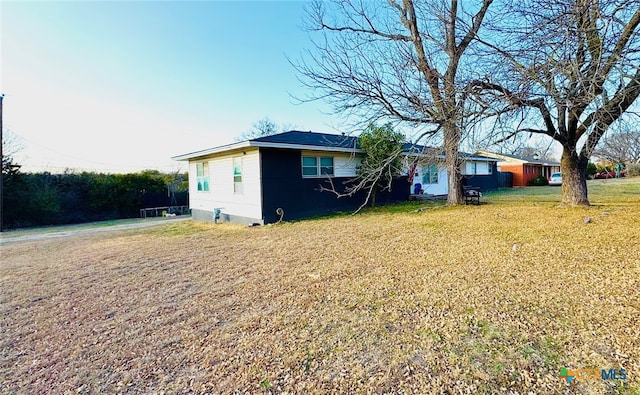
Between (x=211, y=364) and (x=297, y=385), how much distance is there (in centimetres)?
74

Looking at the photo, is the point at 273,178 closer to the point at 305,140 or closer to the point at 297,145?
the point at 297,145

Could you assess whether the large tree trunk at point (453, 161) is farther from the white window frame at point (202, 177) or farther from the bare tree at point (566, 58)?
the white window frame at point (202, 177)

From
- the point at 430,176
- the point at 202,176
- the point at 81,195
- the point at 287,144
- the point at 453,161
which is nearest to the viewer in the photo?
the point at 453,161

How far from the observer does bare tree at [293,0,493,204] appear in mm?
6277

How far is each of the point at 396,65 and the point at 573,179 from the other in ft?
19.8

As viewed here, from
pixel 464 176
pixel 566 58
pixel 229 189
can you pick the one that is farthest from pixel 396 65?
pixel 464 176

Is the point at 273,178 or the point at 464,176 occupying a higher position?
the point at 464,176

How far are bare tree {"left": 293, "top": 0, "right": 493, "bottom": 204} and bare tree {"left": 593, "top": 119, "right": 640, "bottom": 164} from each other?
275 centimetres

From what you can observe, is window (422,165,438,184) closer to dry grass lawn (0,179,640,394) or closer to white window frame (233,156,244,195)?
white window frame (233,156,244,195)

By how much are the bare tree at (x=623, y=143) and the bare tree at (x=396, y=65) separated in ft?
9.03

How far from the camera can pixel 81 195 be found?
16250 millimetres

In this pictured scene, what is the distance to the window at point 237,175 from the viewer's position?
33.7 feet

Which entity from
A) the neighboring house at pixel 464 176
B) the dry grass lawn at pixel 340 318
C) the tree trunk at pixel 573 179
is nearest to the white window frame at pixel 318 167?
the neighboring house at pixel 464 176

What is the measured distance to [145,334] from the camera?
2820mm
